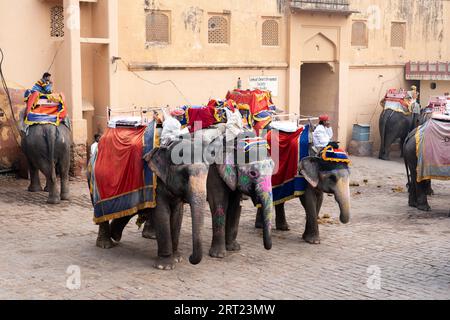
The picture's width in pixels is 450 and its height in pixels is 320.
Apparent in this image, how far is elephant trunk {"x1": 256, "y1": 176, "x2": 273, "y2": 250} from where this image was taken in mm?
8656

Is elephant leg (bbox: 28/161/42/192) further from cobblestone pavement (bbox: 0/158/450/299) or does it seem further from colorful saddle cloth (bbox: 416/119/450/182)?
colorful saddle cloth (bbox: 416/119/450/182)

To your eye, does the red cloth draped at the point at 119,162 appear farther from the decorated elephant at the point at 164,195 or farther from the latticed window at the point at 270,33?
the latticed window at the point at 270,33

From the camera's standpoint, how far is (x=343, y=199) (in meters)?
9.68

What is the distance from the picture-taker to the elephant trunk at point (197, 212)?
26.8 ft

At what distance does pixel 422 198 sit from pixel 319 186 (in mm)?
3613

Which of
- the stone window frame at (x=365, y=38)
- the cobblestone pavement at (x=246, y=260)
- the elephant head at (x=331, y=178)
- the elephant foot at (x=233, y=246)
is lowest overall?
the cobblestone pavement at (x=246, y=260)

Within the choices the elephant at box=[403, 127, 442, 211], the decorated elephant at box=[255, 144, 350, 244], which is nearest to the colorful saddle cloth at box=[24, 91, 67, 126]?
the decorated elephant at box=[255, 144, 350, 244]

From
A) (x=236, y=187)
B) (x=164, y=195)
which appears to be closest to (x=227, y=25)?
(x=236, y=187)

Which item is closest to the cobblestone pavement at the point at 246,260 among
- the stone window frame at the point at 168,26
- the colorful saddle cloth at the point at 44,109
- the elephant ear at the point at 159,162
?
the elephant ear at the point at 159,162

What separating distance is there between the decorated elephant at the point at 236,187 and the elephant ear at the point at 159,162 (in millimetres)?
693

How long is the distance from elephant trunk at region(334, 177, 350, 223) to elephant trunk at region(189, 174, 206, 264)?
2.07 meters

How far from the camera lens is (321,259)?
31.2ft
